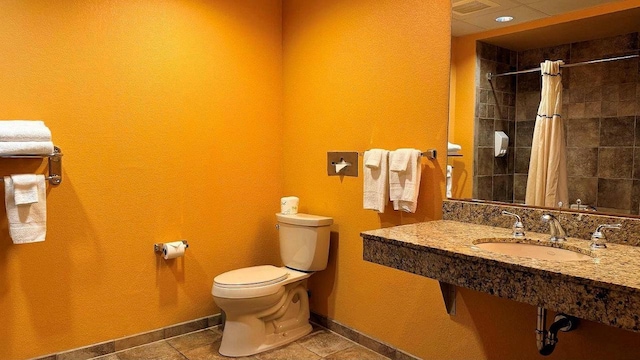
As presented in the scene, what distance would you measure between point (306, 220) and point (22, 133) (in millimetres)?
1552

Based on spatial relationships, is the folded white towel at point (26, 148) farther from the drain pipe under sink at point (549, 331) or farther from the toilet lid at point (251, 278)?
the drain pipe under sink at point (549, 331)

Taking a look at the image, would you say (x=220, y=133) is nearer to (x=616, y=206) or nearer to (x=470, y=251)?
(x=470, y=251)

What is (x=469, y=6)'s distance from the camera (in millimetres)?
2129

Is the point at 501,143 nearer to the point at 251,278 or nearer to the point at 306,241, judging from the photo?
the point at 306,241

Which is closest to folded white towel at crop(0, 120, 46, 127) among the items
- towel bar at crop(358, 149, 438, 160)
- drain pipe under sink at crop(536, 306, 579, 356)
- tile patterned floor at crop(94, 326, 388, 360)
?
tile patterned floor at crop(94, 326, 388, 360)

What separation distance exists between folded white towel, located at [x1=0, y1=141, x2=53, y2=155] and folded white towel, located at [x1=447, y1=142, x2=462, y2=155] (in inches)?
76.6

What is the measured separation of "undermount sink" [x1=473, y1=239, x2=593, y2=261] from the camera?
65.9 inches

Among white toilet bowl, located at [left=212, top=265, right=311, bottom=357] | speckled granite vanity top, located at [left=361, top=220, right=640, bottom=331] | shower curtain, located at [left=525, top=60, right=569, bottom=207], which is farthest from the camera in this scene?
white toilet bowl, located at [left=212, top=265, right=311, bottom=357]

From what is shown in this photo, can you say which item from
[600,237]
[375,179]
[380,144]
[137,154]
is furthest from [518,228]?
[137,154]

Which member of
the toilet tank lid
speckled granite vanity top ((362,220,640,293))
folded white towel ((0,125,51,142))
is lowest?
the toilet tank lid

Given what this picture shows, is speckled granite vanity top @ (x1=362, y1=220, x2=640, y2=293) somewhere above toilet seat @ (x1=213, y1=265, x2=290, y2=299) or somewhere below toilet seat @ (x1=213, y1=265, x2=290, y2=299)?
above

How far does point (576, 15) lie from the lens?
5.99 ft

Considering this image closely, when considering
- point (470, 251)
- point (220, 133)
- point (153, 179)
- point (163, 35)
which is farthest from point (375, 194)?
point (163, 35)

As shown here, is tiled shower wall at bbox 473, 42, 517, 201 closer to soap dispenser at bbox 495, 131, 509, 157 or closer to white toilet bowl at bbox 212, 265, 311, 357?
soap dispenser at bbox 495, 131, 509, 157
